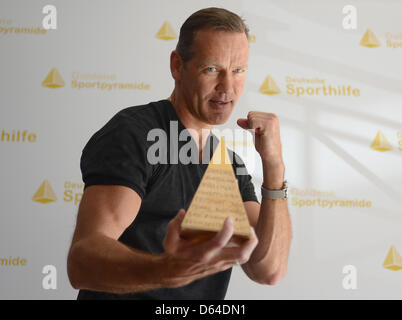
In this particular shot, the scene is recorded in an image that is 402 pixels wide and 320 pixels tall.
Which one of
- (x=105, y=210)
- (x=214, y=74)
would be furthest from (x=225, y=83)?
(x=105, y=210)

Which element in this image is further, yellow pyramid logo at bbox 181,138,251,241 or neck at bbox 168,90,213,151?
neck at bbox 168,90,213,151

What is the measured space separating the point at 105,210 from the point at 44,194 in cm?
213

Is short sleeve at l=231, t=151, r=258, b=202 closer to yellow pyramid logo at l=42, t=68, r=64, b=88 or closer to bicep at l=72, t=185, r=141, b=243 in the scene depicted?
bicep at l=72, t=185, r=141, b=243

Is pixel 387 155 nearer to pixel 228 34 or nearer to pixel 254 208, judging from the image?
pixel 254 208

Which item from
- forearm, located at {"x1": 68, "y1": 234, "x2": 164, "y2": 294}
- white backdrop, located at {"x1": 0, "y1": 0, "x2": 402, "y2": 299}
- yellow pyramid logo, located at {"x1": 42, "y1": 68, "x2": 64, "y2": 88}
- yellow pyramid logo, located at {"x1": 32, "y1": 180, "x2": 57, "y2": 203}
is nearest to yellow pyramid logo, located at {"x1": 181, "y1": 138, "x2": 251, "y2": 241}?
forearm, located at {"x1": 68, "y1": 234, "x2": 164, "y2": 294}

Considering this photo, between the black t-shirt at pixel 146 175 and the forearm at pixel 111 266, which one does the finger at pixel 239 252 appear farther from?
the black t-shirt at pixel 146 175

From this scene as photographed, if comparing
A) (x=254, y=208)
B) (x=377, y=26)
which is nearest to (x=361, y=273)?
Answer: (x=377, y=26)

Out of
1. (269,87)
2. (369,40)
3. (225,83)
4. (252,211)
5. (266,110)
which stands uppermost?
(369,40)

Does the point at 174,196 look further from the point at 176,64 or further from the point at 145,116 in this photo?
the point at 176,64

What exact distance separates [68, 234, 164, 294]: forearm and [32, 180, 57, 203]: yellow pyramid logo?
2112mm

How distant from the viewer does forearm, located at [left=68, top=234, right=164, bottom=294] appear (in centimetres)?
78

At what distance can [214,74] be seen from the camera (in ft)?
4.01

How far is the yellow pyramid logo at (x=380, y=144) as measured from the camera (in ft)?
10.2

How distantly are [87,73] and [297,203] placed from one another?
1635mm
